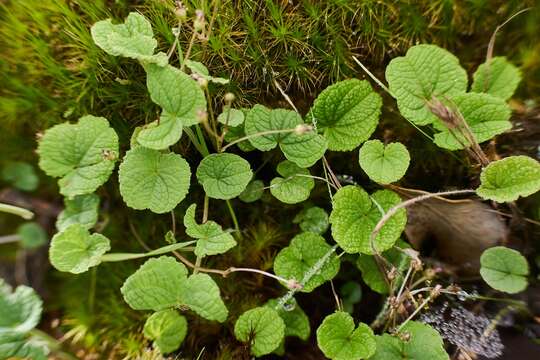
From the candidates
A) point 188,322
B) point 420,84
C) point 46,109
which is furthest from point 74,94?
point 420,84

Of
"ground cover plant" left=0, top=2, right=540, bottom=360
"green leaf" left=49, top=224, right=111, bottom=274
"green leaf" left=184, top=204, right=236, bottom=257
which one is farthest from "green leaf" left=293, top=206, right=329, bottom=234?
"green leaf" left=49, top=224, right=111, bottom=274

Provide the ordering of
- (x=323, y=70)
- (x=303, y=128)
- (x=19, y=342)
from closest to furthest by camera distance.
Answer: (x=303, y=128) → (x=19, y=342) → (x=323, y=70)

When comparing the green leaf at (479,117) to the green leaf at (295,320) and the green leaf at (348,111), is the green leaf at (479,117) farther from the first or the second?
the green leaf at (295,320)

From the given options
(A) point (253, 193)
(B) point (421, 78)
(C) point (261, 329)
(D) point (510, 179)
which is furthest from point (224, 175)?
(D) point (510, 179)

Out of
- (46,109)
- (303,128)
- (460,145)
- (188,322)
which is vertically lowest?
(188,322)

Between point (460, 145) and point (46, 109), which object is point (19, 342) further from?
point (460, 145)
